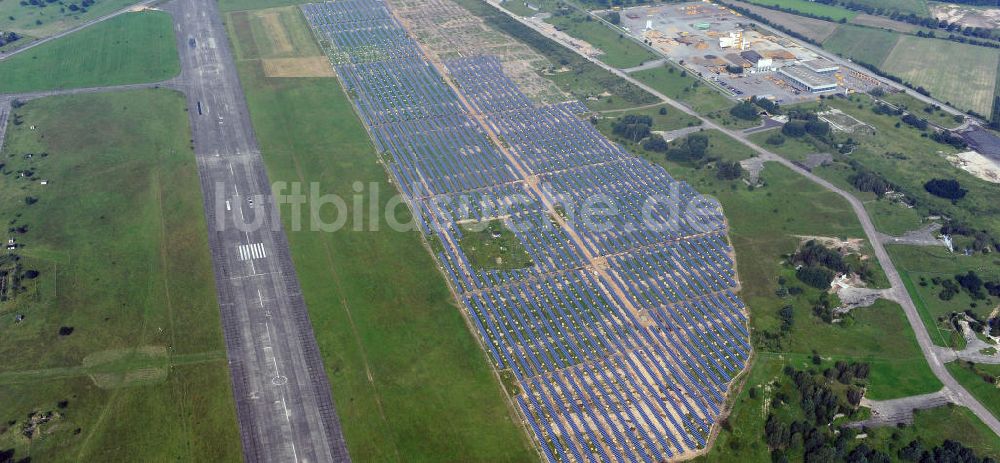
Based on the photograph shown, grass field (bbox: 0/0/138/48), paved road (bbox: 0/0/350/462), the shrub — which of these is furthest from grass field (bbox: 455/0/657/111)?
grass field (bbox: 0/0/138/48)

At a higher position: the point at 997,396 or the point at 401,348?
the point at 997,396

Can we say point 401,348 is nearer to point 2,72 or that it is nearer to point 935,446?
point 935,446

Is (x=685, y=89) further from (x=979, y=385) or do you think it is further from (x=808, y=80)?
(x=979, y=385)

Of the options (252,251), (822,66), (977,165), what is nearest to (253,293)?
(252,251)

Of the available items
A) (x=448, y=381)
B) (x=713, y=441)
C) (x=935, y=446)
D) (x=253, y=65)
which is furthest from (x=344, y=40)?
(x=935, y=446)

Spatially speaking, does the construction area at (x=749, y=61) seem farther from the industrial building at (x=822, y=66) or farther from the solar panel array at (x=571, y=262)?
the solar panel array at (x=571, y=262)

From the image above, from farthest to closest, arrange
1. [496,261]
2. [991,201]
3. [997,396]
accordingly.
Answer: [991,201] < [496,261] < [997,396]
